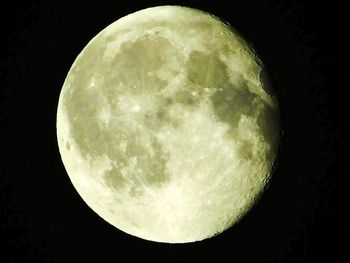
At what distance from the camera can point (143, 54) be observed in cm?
282

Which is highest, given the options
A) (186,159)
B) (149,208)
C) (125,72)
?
(125,72)

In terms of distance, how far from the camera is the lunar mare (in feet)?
8.98

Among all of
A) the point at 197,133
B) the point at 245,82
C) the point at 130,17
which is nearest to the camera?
the point at 197,133

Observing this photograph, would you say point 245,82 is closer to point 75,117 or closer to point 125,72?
point 125,72

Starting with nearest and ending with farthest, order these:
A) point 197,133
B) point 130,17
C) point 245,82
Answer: point 197,133 < point 245,82 < point 130,17

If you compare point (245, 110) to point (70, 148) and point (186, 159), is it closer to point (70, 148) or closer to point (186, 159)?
point (186, 159)

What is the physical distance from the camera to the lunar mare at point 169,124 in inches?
108

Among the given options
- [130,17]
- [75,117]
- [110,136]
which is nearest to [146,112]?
[110,136]

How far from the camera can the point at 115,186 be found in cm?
292

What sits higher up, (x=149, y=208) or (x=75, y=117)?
(x=75, y=117)

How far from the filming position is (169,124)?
8.93 ft

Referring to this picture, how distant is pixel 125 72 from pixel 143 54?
6.1 inches

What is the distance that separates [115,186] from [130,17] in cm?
115

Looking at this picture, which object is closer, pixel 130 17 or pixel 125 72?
pixel 125 72
